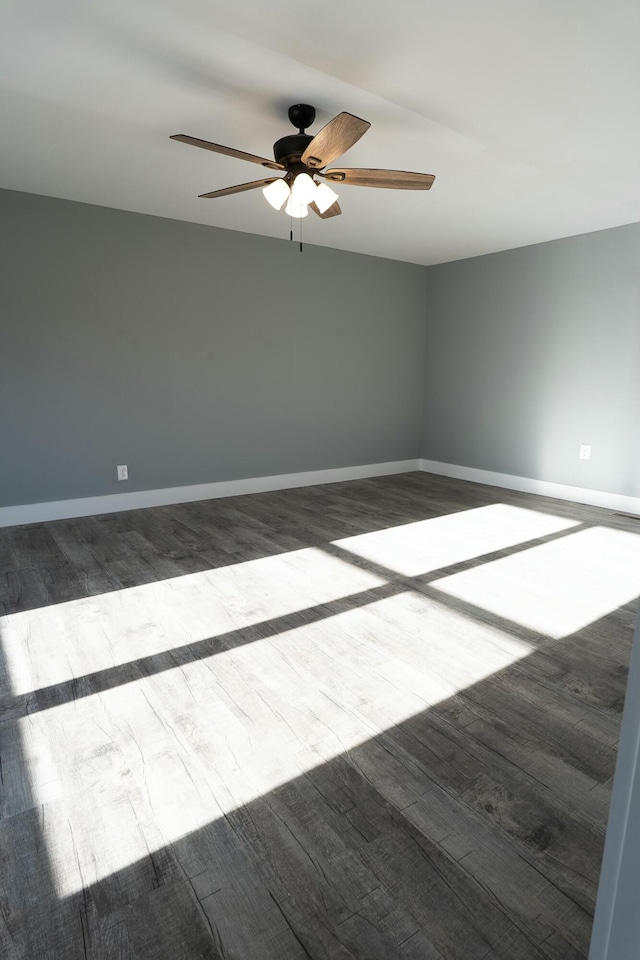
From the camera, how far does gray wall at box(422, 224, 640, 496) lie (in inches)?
169

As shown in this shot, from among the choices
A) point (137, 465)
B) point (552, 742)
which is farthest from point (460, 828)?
point (137, 465)

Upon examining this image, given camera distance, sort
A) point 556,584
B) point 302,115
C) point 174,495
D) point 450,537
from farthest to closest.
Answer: point 174,495, point 450,537, point 556,584, point 302,115

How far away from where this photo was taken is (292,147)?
236 centimetres

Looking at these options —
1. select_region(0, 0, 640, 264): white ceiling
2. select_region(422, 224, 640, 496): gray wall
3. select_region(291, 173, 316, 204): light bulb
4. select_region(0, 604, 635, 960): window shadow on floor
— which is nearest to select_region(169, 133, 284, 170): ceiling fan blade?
select_region(291, 173, 316, 204): light bulb

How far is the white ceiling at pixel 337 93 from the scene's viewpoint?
178cm

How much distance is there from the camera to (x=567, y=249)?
4516 millimetres

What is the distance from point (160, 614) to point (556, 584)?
2034 mm

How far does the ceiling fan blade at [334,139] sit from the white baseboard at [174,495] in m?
2.84

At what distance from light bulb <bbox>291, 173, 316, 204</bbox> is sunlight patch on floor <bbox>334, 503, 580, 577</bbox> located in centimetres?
195

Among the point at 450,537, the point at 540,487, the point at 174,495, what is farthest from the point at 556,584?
the point at 174,495

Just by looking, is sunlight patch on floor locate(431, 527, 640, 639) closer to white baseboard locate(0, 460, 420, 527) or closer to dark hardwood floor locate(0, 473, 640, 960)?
dark hardwood floor locate(0, 473, 640, 960)

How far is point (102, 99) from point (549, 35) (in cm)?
181

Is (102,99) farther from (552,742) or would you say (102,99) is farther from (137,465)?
(552,742)

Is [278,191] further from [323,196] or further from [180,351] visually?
[180,351]
